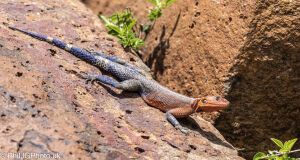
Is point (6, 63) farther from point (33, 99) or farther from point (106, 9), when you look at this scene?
point (106, 9)

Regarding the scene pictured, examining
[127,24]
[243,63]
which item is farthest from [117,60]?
[243,63]

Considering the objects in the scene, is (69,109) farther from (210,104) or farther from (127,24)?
(127,24)

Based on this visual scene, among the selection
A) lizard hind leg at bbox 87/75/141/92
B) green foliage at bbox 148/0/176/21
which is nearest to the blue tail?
lizard hind leg at bbox 87/75/141/92

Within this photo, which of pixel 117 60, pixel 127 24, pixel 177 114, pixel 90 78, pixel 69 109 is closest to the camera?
pixel 69 109

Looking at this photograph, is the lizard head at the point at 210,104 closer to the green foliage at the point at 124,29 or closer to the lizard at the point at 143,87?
the lizard at the point at 143,87

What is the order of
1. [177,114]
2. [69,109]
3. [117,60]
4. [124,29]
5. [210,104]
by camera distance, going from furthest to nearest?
[124,29], [117,60], [177,114], [210,104], [69,109]

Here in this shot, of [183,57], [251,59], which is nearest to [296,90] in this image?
[251,59]
